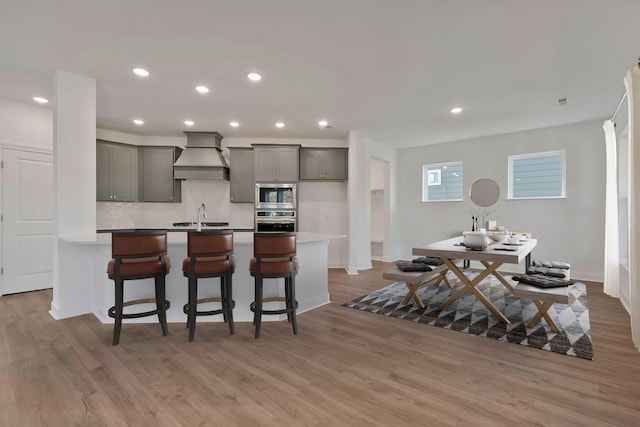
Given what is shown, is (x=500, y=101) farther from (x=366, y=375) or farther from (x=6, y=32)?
(x=6, y=32)

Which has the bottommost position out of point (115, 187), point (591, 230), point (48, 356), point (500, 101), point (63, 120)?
point (48, 356)

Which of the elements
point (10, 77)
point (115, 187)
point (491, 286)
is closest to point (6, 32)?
point (10, 77)

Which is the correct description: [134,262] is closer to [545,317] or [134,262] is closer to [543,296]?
[543,296]

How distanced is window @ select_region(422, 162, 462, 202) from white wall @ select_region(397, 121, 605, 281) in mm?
152

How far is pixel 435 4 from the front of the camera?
2.04 metres

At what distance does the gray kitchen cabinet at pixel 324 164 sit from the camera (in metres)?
5.69

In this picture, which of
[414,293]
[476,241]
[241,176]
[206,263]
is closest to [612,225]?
[476,241]

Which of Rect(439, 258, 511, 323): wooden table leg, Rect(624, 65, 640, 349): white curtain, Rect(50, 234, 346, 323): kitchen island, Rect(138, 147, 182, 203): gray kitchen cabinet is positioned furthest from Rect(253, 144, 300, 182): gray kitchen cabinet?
Rect(624, 65, 640, 349): white curtain

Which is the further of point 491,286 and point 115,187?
point 115,187

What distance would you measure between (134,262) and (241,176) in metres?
3.32

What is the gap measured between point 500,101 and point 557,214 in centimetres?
257

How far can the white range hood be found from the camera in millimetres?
5207

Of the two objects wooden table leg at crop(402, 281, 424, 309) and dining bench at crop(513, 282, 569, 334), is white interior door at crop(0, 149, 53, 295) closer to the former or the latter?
wooden table leg at crop(402, 281, 424, 309)

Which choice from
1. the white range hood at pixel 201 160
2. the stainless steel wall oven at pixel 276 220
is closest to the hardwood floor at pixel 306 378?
the stainless steel wall oven at pixel 276 220
